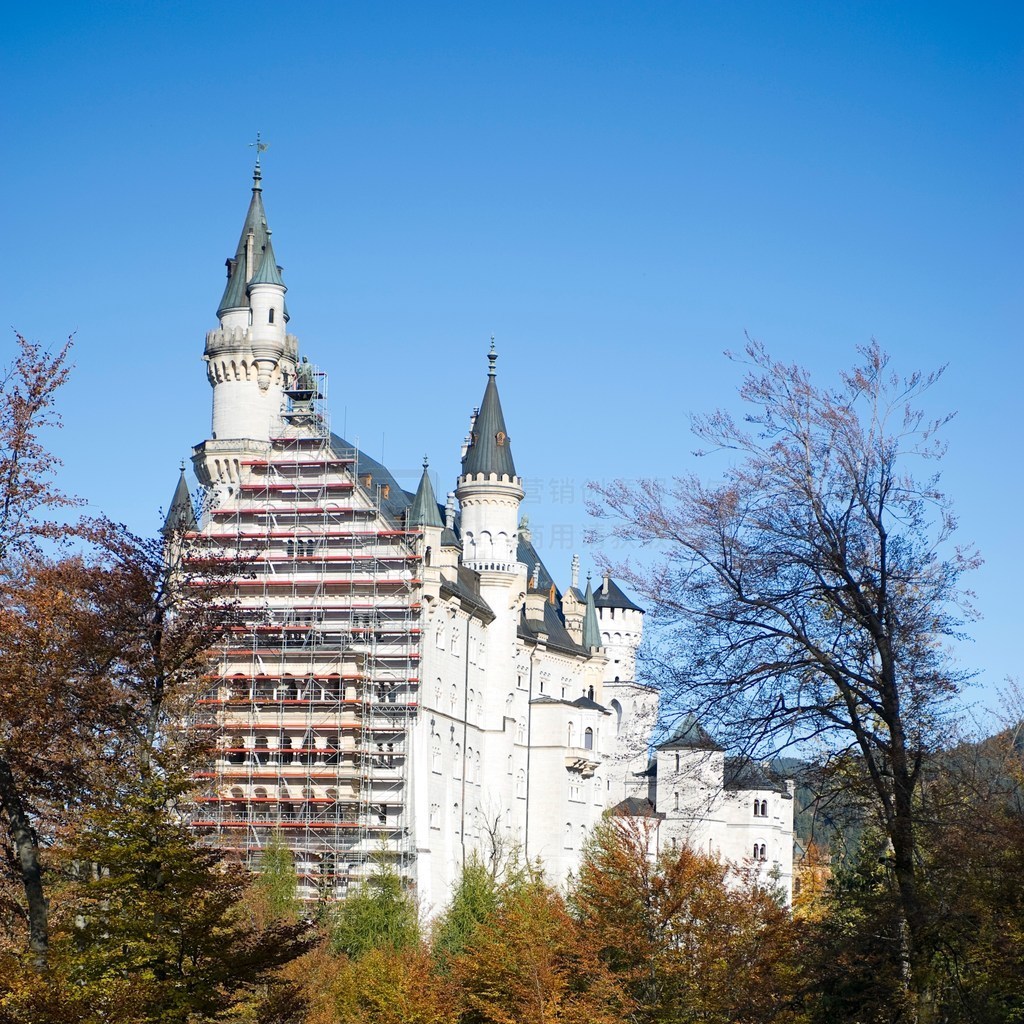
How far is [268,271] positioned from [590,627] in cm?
3521

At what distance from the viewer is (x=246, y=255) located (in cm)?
9544

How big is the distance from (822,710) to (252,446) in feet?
228

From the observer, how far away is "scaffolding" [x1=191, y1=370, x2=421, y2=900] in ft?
270

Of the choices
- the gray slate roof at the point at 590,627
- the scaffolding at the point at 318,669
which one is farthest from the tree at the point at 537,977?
the gray slate roof at the point at 590,627

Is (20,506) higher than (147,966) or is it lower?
higher

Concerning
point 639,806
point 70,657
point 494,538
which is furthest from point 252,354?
point 70,657

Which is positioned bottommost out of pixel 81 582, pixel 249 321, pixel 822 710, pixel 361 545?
pixel 822 710

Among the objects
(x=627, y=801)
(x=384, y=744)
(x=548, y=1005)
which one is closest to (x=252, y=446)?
(x=384, y=744)

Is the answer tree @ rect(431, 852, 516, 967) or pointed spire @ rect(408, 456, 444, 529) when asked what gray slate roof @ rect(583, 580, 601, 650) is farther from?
tree @ rect(431, 852, 516, 967)

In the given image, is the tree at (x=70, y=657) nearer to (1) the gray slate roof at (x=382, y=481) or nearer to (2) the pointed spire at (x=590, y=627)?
(1) the gray slate roof at (x=382, y=481)

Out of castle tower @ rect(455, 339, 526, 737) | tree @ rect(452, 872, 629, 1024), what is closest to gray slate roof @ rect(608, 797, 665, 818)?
castle tower @ rect(455, 339, 526, 737)

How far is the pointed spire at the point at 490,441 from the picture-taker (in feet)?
320

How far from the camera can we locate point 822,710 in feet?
76.1

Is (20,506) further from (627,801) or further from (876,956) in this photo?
(627,801)
